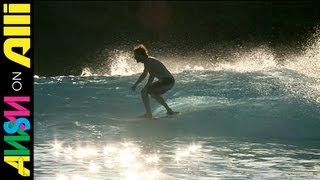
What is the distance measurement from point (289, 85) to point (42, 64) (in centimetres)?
3497

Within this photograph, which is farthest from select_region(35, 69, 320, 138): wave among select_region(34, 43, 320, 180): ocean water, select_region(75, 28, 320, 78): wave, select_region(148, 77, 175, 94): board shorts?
select_region(75, 28, 320, 78): wave

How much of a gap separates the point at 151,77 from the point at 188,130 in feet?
6.13

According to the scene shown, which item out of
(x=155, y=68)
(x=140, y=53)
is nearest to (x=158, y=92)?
(x=155, y=68)

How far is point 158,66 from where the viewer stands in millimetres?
14445

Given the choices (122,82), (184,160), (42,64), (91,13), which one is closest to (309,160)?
(184,160)

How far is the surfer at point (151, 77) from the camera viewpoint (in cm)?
1412

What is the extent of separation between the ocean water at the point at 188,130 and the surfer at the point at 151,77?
0.45m

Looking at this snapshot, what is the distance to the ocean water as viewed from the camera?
891cm

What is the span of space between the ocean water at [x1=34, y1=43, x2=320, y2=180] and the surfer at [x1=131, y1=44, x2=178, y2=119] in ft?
1.48

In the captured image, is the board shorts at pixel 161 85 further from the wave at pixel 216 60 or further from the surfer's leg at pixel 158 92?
the wave at pixel 216 60

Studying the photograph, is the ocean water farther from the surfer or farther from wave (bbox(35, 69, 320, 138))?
the surfer

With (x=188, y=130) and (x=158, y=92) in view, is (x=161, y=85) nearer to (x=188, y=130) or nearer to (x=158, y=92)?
(x=158, y=92)

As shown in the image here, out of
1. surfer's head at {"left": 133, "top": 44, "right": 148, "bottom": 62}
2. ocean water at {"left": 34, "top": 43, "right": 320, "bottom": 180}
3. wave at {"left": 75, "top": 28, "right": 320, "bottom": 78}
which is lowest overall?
ocean water at {"left": 34, "top": 43, "right": 320, "bottom": 180}

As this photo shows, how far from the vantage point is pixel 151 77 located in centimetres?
1445
